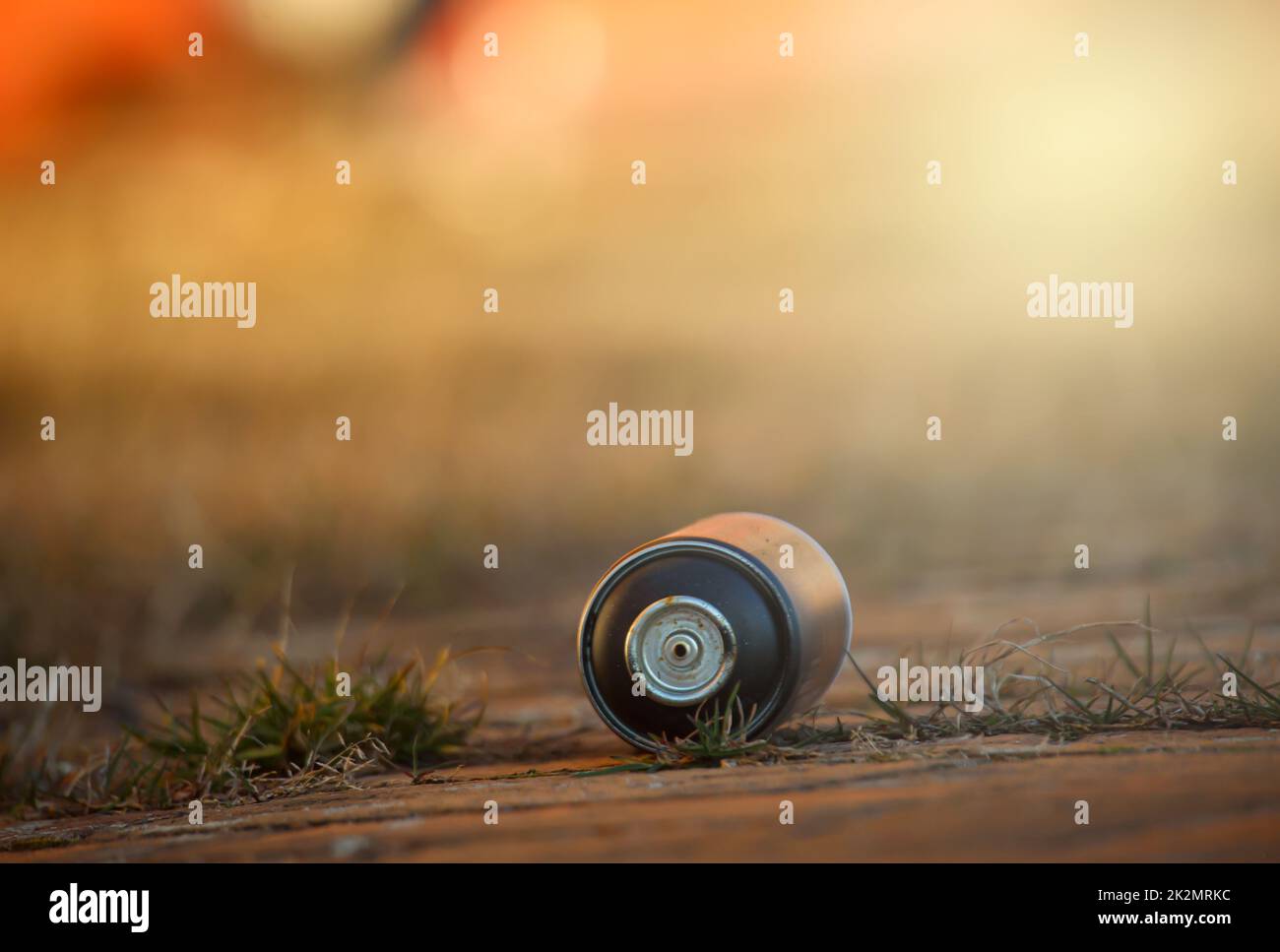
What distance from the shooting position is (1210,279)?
42.3 feet

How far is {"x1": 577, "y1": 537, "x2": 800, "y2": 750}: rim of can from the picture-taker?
489 centimetres

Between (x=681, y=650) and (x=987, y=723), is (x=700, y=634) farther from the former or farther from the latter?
(x=987, y=723)

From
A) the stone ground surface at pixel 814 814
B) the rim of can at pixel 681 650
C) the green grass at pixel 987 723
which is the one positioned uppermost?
the rim of can at pixel 681 650

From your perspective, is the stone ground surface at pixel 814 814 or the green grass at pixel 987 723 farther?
the green grass at pixel 987 723

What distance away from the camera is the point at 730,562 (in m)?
4.97

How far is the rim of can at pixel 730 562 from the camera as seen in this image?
4.89 m

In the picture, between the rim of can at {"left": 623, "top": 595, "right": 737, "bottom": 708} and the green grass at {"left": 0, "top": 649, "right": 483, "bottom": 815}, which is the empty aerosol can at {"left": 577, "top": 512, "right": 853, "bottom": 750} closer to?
the rim of can at {"left": 623, "top": 595, "right": 737, "bottom": 708}

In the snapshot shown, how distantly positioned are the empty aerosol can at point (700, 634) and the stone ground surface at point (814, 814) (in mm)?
233

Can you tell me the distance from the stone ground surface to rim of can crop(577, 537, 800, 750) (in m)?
0.18

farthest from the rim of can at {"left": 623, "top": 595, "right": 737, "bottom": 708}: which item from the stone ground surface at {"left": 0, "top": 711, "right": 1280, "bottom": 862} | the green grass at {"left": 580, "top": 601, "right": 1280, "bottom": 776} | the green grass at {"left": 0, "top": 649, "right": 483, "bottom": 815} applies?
the green grass at {"left": 0, "top": 649, "right": 483, "bottom": 815}

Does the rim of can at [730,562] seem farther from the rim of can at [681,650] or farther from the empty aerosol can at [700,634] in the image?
the rim of can at [681,650]

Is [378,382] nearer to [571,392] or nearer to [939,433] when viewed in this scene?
[571,392]

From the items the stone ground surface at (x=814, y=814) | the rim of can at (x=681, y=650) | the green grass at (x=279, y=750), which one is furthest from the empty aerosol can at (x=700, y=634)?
the green grass at (x=279, y=750)

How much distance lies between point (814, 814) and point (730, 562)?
37.6 inches
